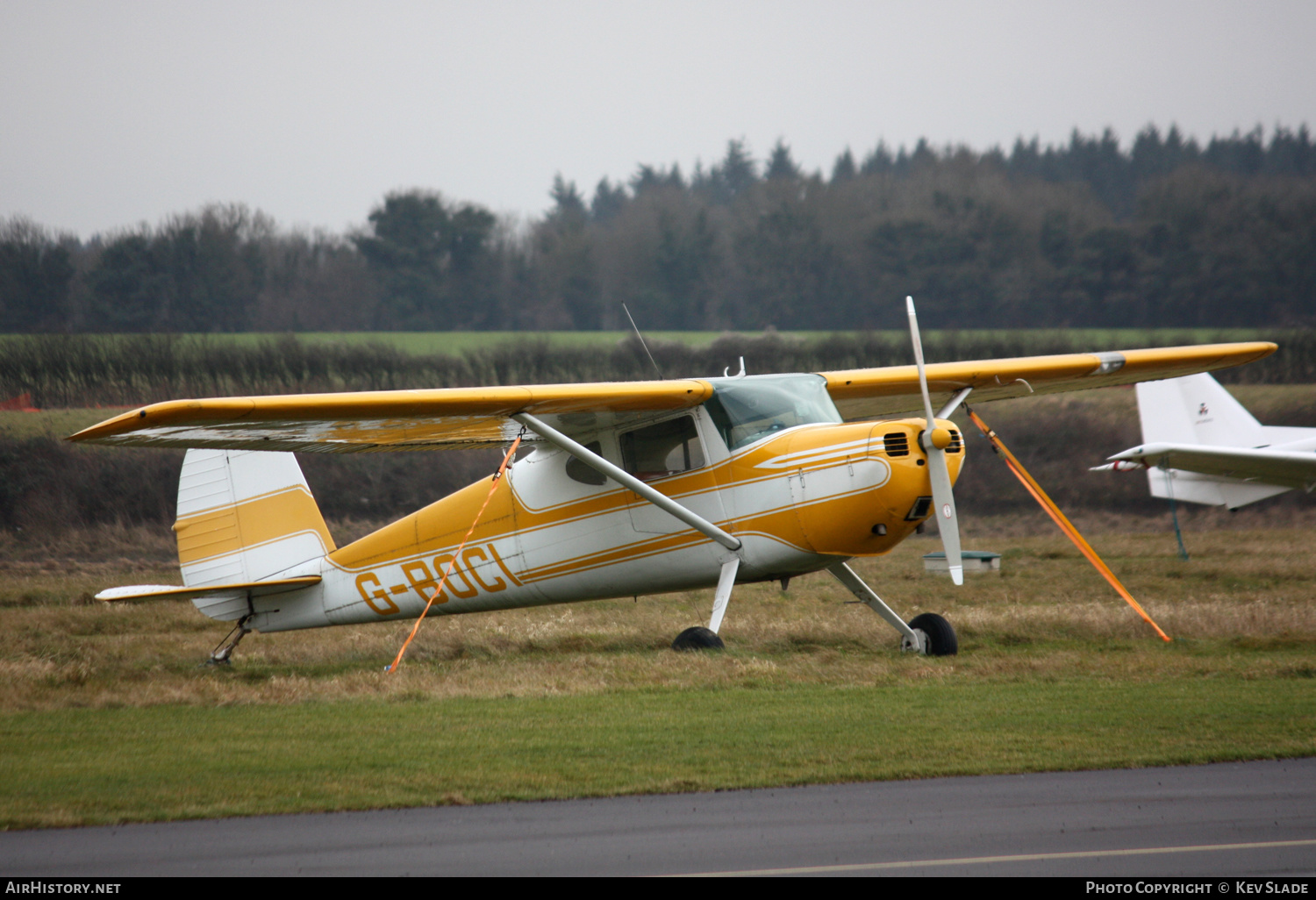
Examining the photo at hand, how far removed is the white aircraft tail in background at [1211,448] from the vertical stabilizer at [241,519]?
14179mm

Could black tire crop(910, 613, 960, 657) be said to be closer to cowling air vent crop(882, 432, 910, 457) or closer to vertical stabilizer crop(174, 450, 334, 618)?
cowling air vent crop(882, 432, 910, 457)

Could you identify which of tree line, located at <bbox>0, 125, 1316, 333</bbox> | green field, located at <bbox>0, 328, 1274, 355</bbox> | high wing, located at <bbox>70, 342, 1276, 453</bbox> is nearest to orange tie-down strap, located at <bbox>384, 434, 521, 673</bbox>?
high wing, located at <bbox>70, 342, 1276, 453</bbox>

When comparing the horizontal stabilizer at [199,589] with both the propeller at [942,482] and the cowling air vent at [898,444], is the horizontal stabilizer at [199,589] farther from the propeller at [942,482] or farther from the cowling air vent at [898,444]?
the propeller at [942,482]

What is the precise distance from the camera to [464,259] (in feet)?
212

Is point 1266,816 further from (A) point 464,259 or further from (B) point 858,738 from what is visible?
(A) point 464,259

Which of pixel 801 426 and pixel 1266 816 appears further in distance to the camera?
pixel 801 426

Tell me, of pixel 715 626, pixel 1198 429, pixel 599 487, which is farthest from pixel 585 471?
pixel 1198 429

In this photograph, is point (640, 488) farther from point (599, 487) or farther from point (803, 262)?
point (803, 262)

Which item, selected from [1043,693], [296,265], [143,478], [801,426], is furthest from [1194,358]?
[296,265]

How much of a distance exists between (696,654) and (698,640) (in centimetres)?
37

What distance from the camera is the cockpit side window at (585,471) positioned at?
461 inches

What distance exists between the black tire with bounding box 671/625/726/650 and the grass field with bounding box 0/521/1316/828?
224 millimetres

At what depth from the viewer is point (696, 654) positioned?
34.2 ft

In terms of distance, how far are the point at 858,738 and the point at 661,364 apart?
101 feet
